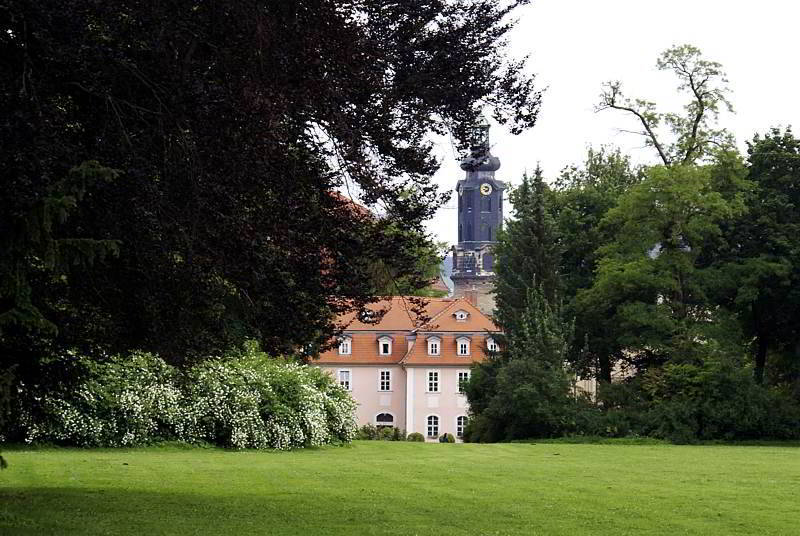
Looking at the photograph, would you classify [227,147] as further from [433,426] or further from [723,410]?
[433,426]

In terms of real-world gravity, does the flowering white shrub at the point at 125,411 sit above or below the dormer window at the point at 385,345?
below

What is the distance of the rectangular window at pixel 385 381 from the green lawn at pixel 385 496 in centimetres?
5375

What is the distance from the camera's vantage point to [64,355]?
44.8 feet

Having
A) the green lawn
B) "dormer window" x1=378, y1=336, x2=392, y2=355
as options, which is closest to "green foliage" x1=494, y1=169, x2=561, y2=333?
the green lawn

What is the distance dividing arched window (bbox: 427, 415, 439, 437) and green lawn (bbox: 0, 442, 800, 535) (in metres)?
A: 52.3

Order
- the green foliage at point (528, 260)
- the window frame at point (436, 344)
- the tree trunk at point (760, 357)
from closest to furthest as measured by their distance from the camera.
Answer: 1. the tree trunk at point (760, 357)
2. the green foliage at point (528, 260)
3. the window frame at point (436, 344)

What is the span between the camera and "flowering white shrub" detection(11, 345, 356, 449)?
2964 centimetres

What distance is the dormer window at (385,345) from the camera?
8090 cm

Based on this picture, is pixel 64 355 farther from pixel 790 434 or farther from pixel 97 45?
pixel 790 434

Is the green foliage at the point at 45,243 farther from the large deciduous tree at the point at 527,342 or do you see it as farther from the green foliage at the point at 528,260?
the green foliage at the point at 528,260

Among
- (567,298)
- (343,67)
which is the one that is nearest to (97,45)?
(343,67)

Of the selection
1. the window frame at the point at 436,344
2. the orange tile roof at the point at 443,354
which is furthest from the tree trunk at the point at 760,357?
the window frame at the point at 436,344

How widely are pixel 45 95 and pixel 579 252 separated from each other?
4900cm

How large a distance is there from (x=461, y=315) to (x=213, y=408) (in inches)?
1891
